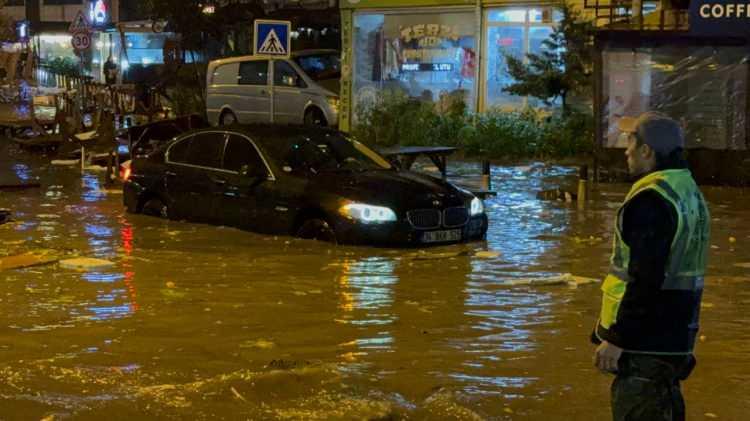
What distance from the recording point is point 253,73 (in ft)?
85.7

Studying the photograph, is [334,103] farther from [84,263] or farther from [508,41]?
[84,263]

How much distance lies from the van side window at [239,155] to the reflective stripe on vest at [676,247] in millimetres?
8184

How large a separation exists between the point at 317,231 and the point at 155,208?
3206 mm

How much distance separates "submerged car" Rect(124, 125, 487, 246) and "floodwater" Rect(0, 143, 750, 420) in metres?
0.21

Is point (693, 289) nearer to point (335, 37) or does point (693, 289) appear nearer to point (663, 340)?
point (663, 340)

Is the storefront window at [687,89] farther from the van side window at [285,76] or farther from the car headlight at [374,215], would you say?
the van side window at [285,76]

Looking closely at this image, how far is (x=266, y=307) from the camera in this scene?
8648 millimetres

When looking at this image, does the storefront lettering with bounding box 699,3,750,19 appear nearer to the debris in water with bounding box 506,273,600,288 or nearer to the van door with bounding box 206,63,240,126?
the debris in water with bounding box 506,273,600,288

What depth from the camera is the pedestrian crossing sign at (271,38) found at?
55.5ft

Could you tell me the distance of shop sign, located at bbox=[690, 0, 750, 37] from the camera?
17.2m

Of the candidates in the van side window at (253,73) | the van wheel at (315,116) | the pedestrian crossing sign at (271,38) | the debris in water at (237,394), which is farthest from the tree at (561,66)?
the debris in water at (237,394)

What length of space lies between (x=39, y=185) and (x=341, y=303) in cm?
1076

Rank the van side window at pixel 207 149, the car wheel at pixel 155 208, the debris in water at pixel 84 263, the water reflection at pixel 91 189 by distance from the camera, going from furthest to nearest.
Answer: the water reflection at pixel 91 189 < the car wheel at pixel 155 208 < the van side window at pixel 207 149 < the debris in water at pixel 84 263

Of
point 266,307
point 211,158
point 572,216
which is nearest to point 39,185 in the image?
point 211,158
